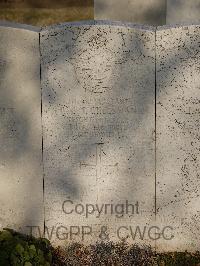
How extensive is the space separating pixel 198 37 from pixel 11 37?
4.89ft

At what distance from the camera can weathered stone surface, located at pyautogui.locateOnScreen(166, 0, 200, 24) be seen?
6047 millimetres

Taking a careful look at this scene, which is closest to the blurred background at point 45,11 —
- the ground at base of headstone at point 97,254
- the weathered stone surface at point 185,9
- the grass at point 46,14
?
the grass at point 46,14

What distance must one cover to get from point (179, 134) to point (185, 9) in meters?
2.84

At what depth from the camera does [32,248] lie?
11.8ft

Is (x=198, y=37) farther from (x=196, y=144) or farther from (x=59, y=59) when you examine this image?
(x=59, y=59)

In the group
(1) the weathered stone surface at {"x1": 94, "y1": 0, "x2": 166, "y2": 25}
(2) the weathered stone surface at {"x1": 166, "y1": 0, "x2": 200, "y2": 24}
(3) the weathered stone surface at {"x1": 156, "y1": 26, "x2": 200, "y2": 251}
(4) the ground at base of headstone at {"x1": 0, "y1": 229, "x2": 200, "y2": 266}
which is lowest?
(4) the ground at base of headstone at {"x1": 0, "y1": 229, "x2": 200, "y2": 266}

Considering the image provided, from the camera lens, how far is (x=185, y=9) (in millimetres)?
6070

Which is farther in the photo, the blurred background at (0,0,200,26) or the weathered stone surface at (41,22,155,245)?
the blurred background at (0,0,200,26)

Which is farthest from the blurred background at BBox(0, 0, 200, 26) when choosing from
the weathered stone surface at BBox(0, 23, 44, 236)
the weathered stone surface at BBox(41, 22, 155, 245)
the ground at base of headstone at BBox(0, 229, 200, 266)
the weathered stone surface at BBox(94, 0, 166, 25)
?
the ground at base of headstone at BBox(0, 229, 200, 266)

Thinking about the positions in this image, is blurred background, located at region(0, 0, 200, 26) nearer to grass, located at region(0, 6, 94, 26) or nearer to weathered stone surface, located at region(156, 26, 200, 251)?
grass, located at region(0, 6, 94, 26)

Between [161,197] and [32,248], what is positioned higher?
[161,197]

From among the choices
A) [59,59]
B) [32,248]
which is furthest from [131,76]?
[32,248]

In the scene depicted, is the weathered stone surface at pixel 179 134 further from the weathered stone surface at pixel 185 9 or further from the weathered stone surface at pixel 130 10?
the weathered stone surface at pixel 130 10

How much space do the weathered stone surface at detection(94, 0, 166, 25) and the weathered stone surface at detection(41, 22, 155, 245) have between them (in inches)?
146
